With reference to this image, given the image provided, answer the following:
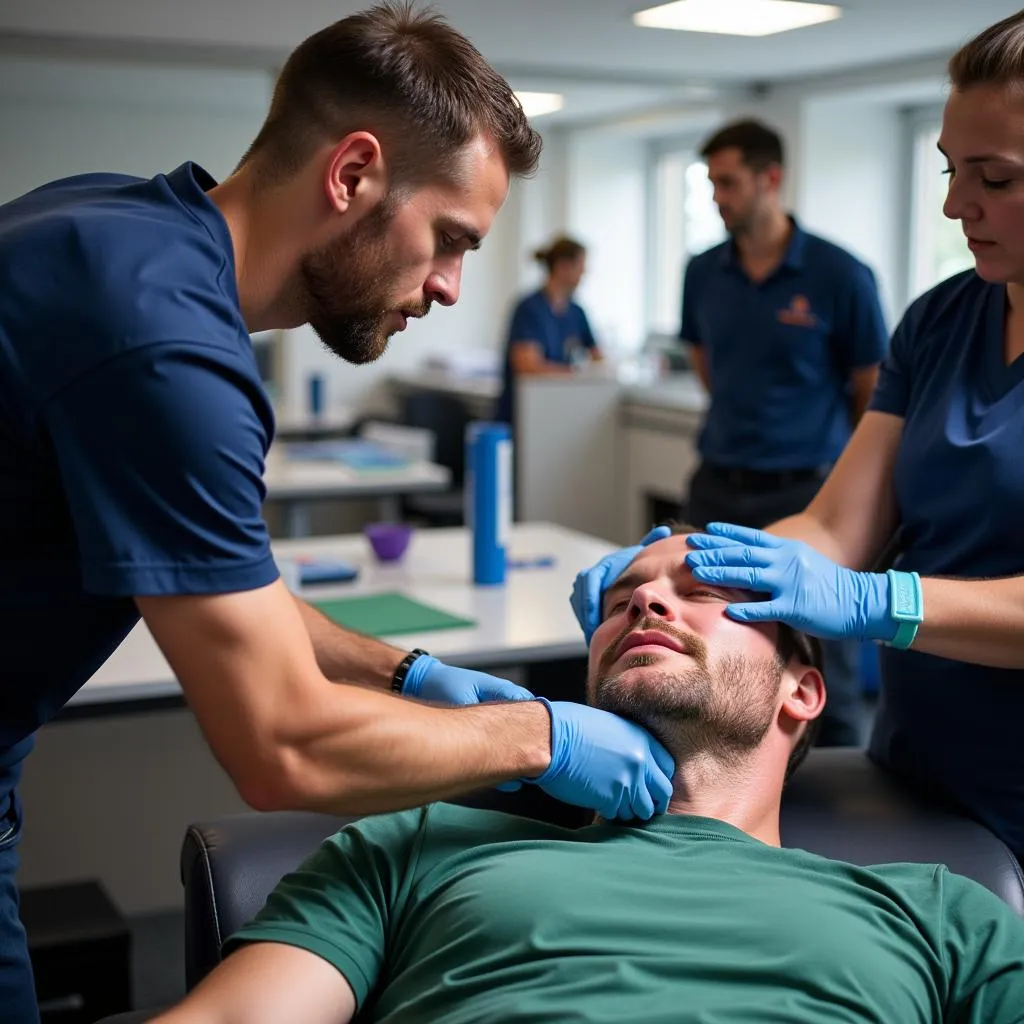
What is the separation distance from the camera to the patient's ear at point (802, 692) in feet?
5.51

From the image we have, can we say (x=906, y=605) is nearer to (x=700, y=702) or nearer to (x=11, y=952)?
(x=700, y=702)

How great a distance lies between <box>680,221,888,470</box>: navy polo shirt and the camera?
354 centimetres

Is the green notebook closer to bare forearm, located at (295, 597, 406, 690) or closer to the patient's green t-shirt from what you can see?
bare forearm, located at (295, 597, 406, 690)

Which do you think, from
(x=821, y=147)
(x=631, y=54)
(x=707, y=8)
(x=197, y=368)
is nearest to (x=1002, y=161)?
(x=197, y=368)

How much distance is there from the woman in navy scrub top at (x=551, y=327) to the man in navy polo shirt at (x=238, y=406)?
4583mm

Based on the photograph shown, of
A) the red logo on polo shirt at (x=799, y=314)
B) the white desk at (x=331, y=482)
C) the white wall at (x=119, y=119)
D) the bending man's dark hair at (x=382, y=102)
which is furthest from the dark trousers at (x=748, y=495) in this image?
the white wall at (x=119, y=119)

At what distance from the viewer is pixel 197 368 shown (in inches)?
40.7

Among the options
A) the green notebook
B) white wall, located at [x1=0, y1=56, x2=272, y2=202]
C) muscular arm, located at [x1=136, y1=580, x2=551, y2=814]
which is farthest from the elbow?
white wall, located at [x1=0, y1=56, x2=272, y2=202]

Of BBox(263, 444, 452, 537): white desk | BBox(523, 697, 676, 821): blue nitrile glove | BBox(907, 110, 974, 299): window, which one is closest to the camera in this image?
BBox(523, 697, 676, 821): blue nitrile glove

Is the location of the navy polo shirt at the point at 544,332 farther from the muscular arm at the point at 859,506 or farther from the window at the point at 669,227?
the muscular arm at the point at 859,506

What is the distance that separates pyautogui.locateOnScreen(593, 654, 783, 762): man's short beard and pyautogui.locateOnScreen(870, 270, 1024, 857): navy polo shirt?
222 millimetres

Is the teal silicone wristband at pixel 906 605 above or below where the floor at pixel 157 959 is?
above

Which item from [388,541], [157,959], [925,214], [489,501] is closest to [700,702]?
[489,501]

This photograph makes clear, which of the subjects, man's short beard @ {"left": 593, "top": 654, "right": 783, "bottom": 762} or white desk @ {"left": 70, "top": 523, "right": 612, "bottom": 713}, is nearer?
man's short beard @ {"left": 593, "top": 654, "right": 783, "bottom": 762}
